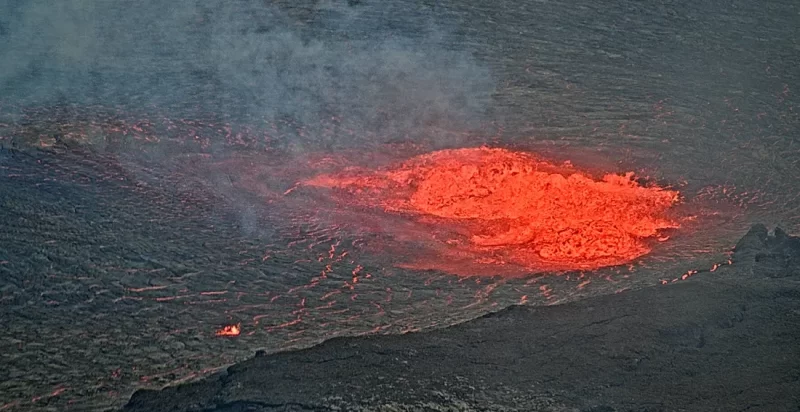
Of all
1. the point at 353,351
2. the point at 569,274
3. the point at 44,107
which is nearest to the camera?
the point at 353,351

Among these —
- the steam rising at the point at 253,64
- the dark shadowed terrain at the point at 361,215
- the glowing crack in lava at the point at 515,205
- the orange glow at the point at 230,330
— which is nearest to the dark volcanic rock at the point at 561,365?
the dark shadowed terrain at the point at 361,215

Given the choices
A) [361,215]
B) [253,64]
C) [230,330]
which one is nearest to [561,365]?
[230,330]

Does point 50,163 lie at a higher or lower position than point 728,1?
lower

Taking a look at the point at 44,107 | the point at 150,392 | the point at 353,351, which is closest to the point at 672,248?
the point at 353,351

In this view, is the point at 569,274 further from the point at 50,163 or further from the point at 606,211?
the point at 50,163

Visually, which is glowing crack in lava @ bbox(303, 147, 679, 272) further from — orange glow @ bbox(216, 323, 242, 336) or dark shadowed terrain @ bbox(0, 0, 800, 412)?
orange glow @ bbox(216, 323, 242, 336)

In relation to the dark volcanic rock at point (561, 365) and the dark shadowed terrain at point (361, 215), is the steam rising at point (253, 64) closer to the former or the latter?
the dark shadowed terrain at point (361, 215)

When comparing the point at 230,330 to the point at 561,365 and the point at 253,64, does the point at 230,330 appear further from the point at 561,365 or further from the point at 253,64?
the point at 253,64

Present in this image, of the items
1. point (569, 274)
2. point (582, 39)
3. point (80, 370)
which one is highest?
point (582, 39)
